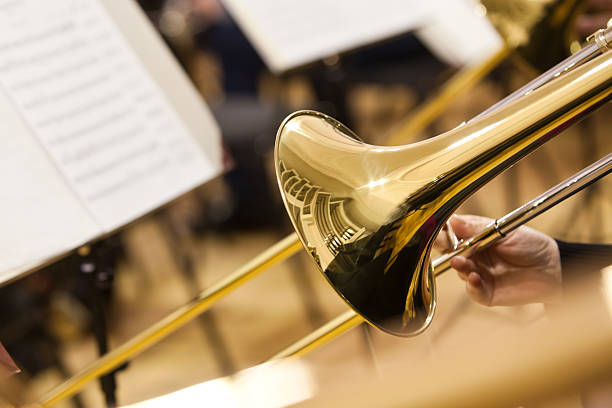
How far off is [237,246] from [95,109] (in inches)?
60.0

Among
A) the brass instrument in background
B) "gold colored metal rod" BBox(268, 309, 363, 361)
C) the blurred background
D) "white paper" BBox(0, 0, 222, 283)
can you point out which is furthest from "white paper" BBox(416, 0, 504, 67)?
"gold colored metal rod" BBox(268, 309, 363, 361)

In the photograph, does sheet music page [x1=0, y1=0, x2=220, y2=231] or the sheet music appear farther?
the sheet music

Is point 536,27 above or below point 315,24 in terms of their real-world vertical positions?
below

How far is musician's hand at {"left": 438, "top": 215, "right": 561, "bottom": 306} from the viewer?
0.78 m

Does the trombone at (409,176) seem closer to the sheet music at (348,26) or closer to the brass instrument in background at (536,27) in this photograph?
the brass instrument in background at (536,27)

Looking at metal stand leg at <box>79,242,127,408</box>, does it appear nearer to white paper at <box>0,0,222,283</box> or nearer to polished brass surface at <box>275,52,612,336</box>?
white paper at <box>0,0,222,283</box>

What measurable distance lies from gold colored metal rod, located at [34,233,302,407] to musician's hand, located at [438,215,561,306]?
242 mm

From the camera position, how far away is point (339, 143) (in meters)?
0.68

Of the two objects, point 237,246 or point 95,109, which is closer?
point 95,109

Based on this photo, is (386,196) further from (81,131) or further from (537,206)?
(81,131)

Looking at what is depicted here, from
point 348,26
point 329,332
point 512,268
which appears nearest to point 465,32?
point 348,26

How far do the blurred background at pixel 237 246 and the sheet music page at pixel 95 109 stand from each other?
134 millimetres

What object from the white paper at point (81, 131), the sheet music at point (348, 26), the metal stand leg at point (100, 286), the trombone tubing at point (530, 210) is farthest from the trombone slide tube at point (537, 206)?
the sheet music at point (348, 26)

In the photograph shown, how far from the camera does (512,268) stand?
2.69 feet
